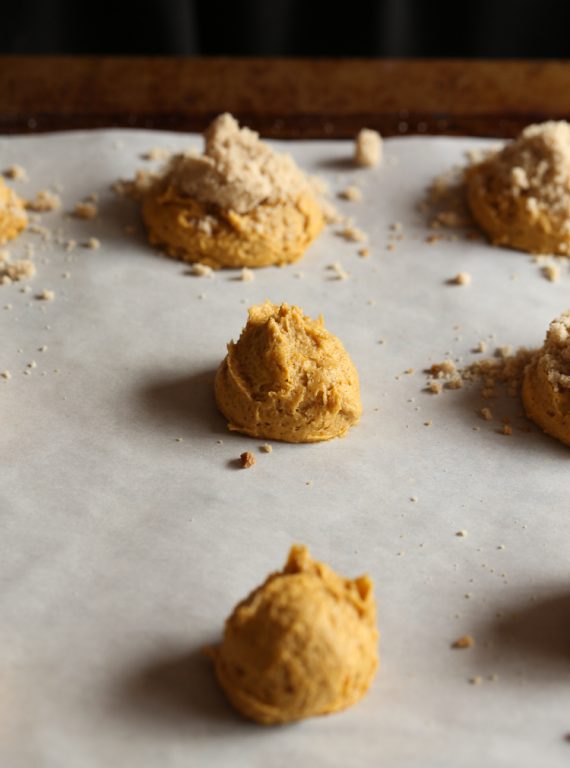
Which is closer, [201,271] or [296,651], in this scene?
[296,651]

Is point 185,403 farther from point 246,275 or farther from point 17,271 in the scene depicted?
point 17,271

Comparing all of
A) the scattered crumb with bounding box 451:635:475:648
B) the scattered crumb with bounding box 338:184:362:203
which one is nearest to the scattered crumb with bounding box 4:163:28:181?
the scattered crumb with bounding box 338:184:362:203

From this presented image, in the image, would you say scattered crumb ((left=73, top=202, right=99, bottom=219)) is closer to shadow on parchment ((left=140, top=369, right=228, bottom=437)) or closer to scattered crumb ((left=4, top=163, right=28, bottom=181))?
scattered crumb ((left=4, top=163, right=28, bottom=181))

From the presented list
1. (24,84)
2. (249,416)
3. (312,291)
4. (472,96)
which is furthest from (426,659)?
(24,84)

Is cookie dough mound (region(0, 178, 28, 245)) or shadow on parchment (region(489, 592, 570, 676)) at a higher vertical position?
cookie dough mound (region(0, 178, 28, 245))

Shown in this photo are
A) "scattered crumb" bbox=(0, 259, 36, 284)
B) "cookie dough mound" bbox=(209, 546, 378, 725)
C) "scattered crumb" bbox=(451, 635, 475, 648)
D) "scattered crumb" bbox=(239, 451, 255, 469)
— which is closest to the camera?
"cookie dough mound" bbox=(209, 546, 378, 725)

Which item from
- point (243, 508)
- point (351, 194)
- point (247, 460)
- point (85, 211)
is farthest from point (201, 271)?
point (243, 508)
